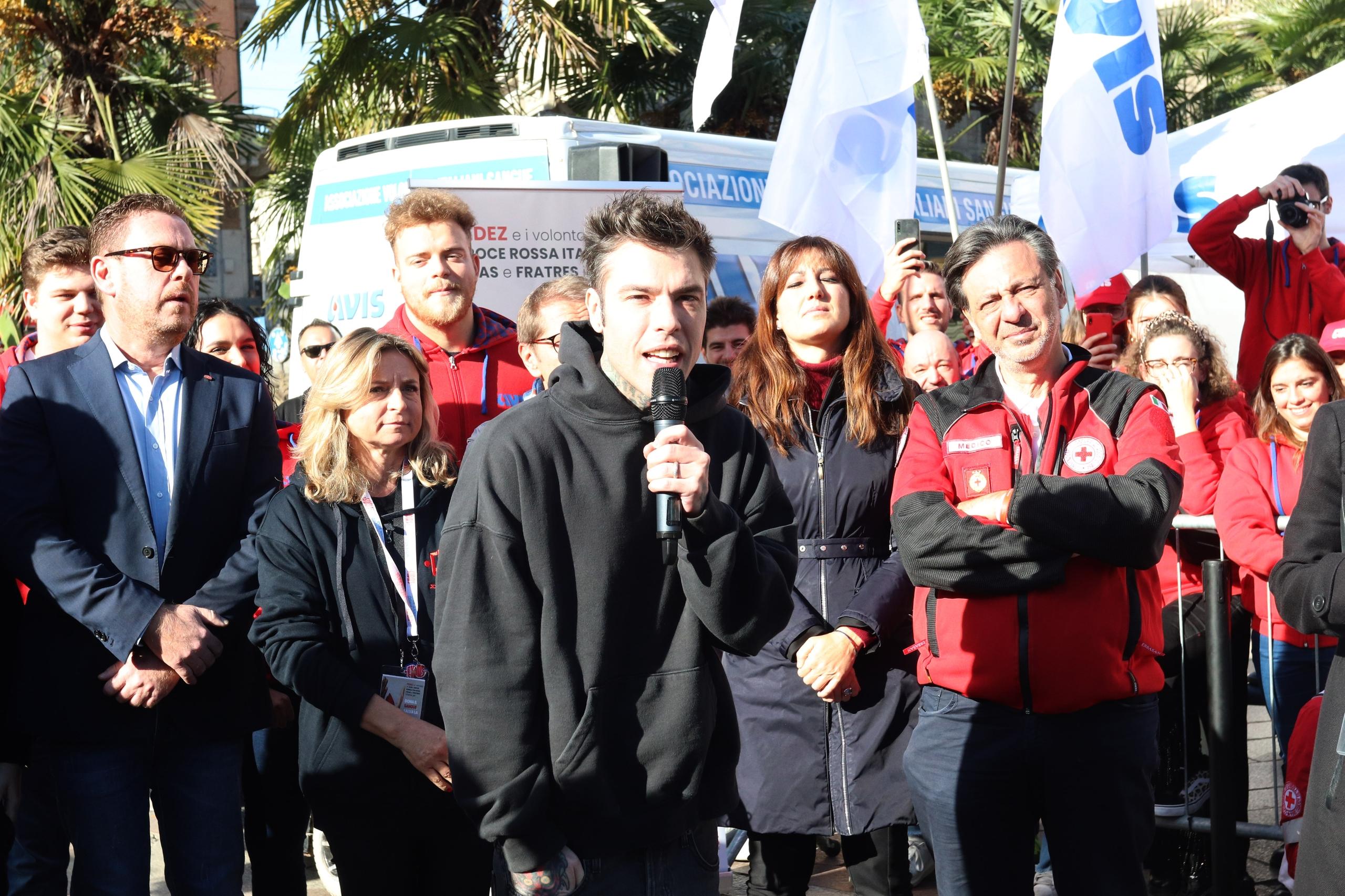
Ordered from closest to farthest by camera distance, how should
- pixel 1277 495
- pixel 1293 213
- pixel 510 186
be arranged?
pixel 1277 495 < pixel 1293 213 < pixel 510 186

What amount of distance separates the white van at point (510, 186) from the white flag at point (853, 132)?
154 cm

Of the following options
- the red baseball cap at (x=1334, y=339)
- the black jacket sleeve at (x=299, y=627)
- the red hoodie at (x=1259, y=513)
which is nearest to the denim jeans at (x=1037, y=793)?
the red hoodie at (x=1259, y=513)

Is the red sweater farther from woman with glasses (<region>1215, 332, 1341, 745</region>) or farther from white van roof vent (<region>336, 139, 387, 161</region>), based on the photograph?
white van roof vent (<region>336, 139, 387, 161</region>)

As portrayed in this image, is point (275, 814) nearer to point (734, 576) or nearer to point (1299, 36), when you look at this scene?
point (734, 576)

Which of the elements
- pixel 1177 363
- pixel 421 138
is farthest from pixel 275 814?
pixel 421 138

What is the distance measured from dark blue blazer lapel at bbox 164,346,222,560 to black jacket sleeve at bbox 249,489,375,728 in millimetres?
241

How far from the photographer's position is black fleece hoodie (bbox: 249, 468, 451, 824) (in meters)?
3.49

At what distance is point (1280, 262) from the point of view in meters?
6.14

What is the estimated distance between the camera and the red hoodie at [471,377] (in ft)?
14.8

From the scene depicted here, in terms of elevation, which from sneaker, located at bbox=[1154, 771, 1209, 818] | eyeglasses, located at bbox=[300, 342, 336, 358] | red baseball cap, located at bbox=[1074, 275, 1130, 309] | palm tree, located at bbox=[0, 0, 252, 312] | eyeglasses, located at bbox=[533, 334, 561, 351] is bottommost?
sneaker, located at bbox=[1154, 771, 1209, 818]

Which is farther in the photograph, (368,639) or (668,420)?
(368,639)

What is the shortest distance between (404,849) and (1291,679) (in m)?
2.91

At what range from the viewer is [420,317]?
4578 millimetres

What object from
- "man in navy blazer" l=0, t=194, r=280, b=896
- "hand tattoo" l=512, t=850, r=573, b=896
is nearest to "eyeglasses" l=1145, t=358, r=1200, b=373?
"man in navy blazer" l=0, t=194, r=280, b=896
